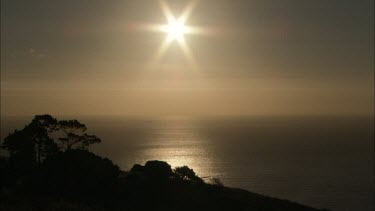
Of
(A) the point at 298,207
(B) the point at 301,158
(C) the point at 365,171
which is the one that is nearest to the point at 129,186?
(A) the point at 298,207

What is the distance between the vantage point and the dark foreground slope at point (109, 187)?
1515 inches

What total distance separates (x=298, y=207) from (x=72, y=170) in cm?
3082

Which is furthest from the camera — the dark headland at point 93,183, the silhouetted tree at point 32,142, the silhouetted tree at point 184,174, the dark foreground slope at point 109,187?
the silhouetted tree at point 184,174

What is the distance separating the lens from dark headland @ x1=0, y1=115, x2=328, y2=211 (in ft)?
127

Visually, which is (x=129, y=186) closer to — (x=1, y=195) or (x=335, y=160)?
(x=1, y=195)

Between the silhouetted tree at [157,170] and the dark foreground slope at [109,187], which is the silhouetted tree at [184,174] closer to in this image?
→ the dark foreground slope at [109,187]

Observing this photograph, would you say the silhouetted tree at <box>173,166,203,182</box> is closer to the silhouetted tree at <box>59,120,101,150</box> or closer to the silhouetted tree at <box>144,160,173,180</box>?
the silhouetted tree at <box>144,160,173,180</box>

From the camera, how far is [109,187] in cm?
4138

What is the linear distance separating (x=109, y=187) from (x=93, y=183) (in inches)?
71.6

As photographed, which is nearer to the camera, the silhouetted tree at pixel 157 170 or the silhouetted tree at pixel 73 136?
the silhouetted tree at pixel 157 170

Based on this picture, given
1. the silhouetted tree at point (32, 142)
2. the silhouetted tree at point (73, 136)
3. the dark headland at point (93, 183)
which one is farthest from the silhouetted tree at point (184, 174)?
the silhouetted tree at point (32, 142)

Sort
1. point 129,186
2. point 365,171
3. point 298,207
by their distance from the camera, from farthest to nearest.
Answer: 1. point 365,171
2. point 298,207
3. point 129,186

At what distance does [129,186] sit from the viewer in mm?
44062

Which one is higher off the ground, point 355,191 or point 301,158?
point 301,158
